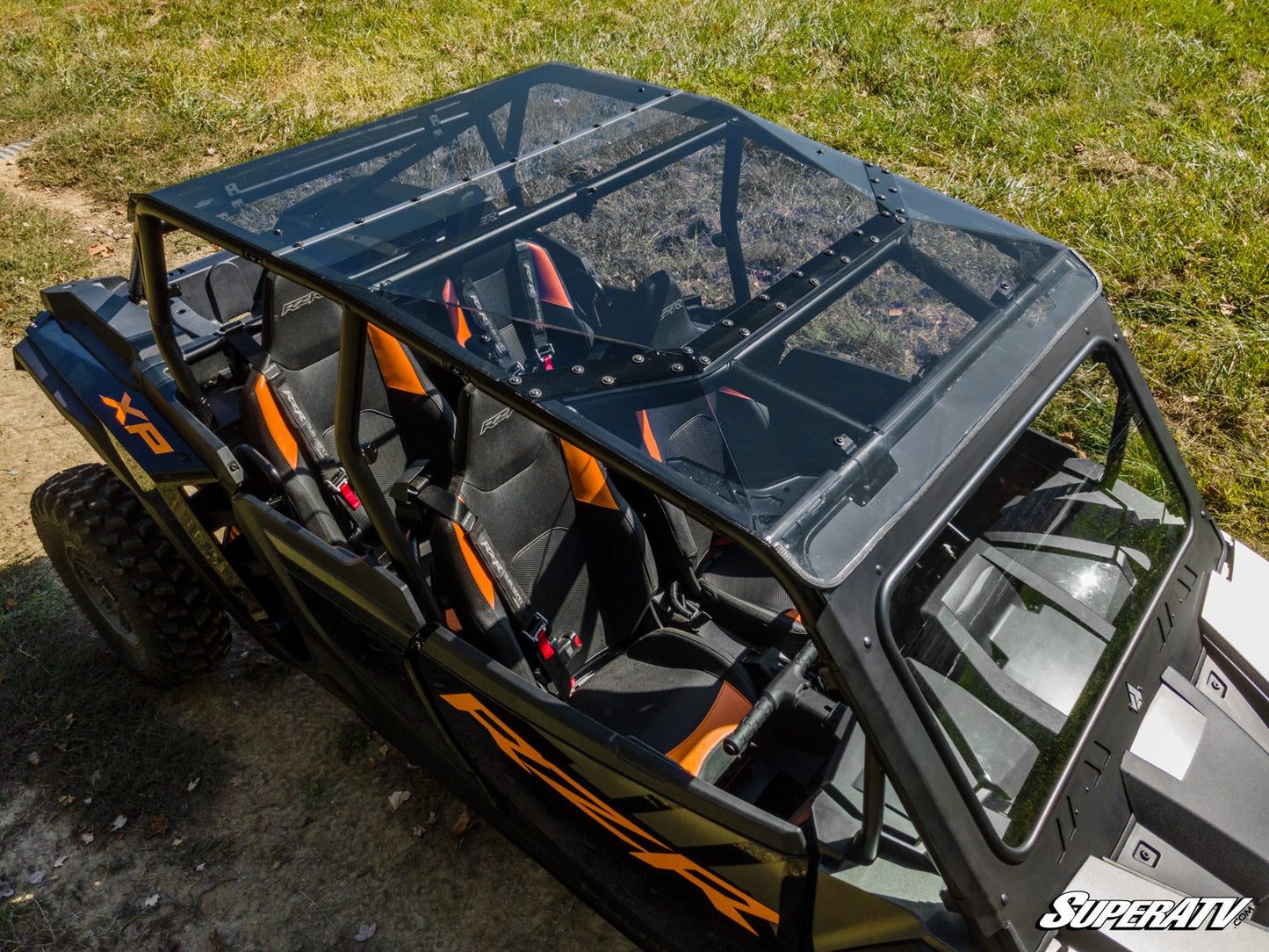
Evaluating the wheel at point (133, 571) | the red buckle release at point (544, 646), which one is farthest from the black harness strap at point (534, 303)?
the wheel at point (133, 571)

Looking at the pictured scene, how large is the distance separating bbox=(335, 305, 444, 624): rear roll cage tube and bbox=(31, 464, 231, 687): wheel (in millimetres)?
1016

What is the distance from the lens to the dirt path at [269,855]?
102 inches

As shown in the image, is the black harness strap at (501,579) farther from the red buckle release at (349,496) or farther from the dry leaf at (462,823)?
the dry leaf at (462,823)

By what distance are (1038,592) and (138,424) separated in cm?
223

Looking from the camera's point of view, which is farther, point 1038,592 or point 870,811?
point 1038,592

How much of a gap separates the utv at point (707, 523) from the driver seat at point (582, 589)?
10 mm

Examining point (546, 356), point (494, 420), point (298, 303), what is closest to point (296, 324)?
point (298, 303)

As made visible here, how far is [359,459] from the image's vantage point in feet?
6.75

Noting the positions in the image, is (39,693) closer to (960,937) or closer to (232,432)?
(232,432)

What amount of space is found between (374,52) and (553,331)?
22.3 ft

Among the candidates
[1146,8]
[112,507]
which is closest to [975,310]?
[112,507]

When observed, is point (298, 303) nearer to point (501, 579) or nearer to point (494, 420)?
point (494, 420)

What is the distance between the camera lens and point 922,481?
60.6 inches

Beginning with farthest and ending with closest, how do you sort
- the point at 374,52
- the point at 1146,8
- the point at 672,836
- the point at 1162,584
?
1. the point at 374,52
2. the point at 1146,8
3. the point at 1162,584
4. the point at 672,836
